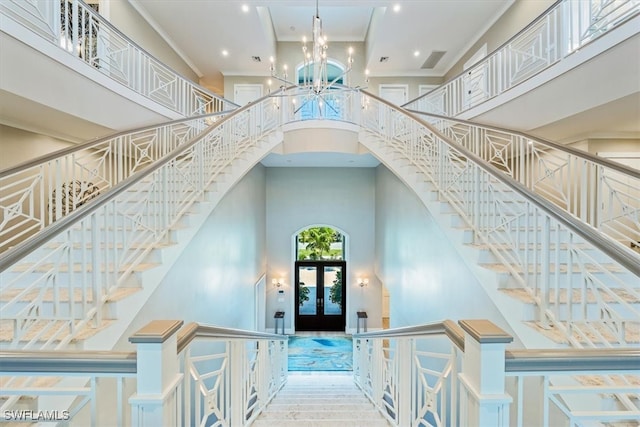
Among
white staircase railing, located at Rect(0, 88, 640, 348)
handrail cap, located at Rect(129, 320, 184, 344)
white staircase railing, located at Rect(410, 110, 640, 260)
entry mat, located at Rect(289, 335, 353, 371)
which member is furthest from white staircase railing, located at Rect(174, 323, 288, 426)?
entry mat, located at Rect(289, 335, 353, 371)

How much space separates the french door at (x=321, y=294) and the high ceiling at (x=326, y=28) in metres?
6.15

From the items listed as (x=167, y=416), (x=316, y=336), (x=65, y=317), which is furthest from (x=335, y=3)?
(x=316, y=336)

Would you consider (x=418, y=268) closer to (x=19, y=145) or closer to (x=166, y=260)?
(x=166, y=260)

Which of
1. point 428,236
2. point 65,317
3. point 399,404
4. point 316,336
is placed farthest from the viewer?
point 316,336

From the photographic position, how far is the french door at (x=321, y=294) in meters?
9.63

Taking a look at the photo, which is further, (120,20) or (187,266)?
(120,20)

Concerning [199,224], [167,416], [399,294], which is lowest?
[399,294]

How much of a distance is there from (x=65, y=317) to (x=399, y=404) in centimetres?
246

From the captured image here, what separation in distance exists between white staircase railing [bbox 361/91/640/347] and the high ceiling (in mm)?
3326

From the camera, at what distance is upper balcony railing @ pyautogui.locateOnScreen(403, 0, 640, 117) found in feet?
11.6

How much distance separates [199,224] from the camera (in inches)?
139

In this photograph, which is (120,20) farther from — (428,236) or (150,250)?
(428,236)

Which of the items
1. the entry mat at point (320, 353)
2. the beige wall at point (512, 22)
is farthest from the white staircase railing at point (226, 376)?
the beige wall at point (512, 22)

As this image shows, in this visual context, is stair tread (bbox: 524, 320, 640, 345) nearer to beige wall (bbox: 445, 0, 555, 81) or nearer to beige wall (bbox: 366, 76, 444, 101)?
beige wall (bbox: 445, 0, 555, 81)
